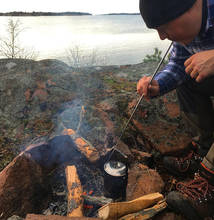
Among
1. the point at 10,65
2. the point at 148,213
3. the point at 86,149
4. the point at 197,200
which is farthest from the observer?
the point at 10,65

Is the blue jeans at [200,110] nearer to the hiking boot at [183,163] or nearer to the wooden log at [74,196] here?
the hiking boot at [183,163]

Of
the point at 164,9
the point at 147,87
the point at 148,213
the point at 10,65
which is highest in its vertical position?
the point at 164,9

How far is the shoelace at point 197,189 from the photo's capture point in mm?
1895

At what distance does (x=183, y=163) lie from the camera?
8.38ft

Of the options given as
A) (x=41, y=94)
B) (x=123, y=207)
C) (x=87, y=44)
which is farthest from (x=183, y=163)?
(x=87, y=44)

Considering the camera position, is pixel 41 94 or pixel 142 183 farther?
pixel 41 94

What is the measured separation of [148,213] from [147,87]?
140 centimetres

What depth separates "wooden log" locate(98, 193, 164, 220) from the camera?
159 centimetres

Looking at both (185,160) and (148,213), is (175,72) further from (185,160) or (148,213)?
(148,213)

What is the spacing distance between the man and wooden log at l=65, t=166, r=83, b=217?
92 centimetres

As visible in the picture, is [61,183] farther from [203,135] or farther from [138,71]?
[138,71]

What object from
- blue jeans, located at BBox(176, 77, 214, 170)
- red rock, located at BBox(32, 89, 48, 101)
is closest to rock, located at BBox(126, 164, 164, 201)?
blue jeans, located at BBox(176, 77, 214, 170)

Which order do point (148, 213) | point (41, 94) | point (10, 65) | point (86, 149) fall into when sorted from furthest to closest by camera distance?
point (10, 65), point (41, 94), point (86, 149), point (148, 213)

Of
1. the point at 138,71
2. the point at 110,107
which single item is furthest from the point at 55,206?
the point at 138,71
